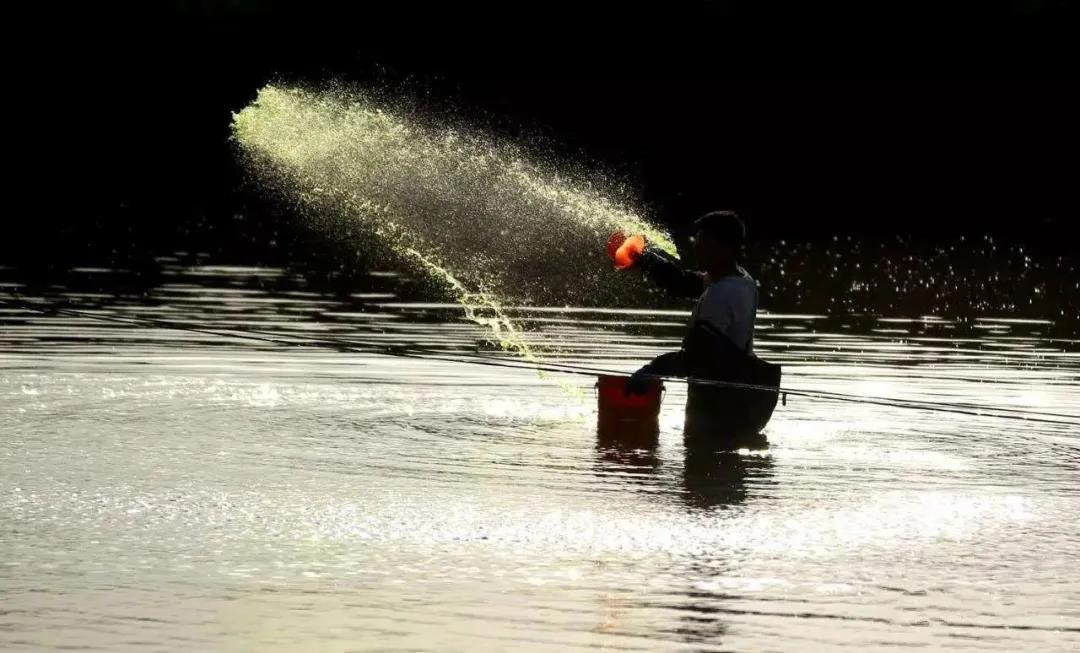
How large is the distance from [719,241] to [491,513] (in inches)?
139

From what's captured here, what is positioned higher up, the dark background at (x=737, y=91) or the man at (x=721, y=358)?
the dark background at (x=737, y=91)

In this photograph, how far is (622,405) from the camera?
44.8 ft

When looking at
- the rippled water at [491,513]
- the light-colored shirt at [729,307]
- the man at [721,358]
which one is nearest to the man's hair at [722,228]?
the man at [721,358]

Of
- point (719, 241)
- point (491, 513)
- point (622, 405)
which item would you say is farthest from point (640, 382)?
point (491, 513)

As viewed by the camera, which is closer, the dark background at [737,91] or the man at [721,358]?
the man at [721,358]

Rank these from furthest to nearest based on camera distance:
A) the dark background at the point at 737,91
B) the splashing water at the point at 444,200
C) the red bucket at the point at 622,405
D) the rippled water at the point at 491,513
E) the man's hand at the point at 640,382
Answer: the dark background at the point at 737,91, the splashing water at the point at 444,200, the red bucket at the point at 622,405, the man's hand at the point at 640,382, the rippled water at the point at 491,513

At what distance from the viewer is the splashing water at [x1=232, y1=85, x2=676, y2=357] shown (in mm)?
27469

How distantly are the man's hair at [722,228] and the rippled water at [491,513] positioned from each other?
50.5 inches

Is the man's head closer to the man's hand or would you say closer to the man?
the man

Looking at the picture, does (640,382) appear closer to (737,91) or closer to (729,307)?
Result: (729,307)

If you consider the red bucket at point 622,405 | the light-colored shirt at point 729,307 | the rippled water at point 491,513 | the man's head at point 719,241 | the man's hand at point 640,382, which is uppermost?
the man's head at point 719,241

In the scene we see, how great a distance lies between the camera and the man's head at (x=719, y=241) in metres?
13.6

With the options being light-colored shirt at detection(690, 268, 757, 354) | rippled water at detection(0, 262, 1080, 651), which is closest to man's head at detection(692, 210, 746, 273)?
light-colored shirt at detection(690, 268, 757, 354)

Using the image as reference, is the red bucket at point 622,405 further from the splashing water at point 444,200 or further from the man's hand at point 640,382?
the splashing water at point 444,200
